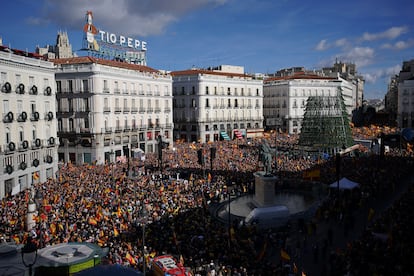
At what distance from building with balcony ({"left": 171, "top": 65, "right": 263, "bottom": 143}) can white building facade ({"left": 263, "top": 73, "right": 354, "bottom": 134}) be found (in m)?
7.75

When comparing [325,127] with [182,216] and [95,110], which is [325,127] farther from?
[182,216]

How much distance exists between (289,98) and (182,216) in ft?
206

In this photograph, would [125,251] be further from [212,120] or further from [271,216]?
[212,120]

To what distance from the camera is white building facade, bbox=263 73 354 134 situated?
81688 mm

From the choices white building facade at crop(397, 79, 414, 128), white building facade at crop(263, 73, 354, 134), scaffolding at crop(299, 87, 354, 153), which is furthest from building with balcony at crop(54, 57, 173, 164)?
white building facade at crop(397, 79, 414, 128)

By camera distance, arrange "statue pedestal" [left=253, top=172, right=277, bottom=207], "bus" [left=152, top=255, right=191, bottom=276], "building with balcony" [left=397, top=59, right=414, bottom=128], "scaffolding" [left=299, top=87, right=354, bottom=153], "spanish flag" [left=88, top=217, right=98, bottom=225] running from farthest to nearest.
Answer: "building with balcony" [left=397, top=59, right=414, bottom=128]
"scaffolding" [left=299, top=87, right=354, bottom=153]
"statue pedestal" [left=253, top=172, right=277, bottom=207]
"spanish flag" [left=88, top=217, right=98, bottom=225]
"bus" [left=152, top=255, right=191, bottom=276]

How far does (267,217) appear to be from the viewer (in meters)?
23.8

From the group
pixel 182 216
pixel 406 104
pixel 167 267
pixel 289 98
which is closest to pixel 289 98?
pixel 289 98

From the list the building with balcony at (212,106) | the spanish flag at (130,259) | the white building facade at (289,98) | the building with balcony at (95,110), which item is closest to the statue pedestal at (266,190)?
the spanish flag at (130,259)

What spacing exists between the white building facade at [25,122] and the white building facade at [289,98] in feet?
162

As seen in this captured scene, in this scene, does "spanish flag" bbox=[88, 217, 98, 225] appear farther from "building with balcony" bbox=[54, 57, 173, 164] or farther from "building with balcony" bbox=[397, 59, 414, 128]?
"building with balcony" bbox=[397, 59, 414, 128]

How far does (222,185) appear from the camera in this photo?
31406 mm

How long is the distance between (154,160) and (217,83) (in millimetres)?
31746

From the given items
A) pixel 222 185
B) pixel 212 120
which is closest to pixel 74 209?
pixel 222 185
